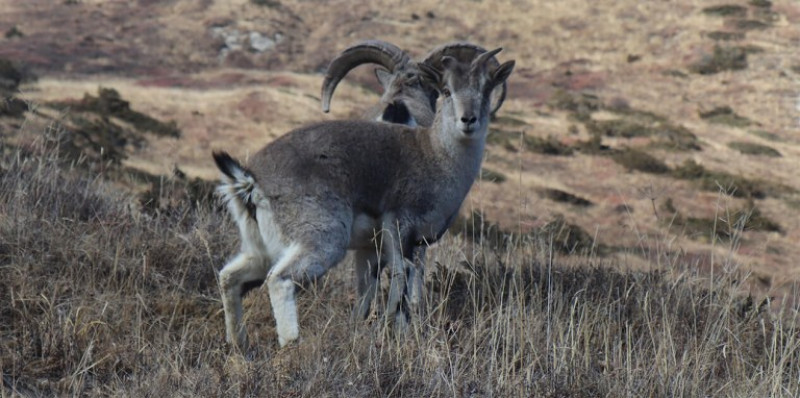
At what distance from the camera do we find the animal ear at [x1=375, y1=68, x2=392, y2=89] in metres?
11.5

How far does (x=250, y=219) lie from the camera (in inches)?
275

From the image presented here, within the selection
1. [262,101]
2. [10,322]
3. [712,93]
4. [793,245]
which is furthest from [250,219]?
[712,93]

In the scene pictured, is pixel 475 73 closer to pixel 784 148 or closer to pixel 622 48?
pixel 784 148

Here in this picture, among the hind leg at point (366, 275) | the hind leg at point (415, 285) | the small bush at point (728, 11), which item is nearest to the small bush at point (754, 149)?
the small bush at point (728, 11)

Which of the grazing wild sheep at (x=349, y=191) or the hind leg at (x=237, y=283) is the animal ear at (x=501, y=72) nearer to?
the grazing wild sheep at (x=349, y=191)

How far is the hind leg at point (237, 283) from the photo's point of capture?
6.70 metres

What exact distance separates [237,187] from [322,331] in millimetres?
1297

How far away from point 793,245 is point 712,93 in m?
31.3

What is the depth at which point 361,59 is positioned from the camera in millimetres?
11398

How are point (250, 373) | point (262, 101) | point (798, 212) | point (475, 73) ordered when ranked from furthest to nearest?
point (262, 101) → point (798, 212) → point (475, 73) → point (250, 373)

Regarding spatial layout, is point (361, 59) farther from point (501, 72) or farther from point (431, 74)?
point (501, 72)

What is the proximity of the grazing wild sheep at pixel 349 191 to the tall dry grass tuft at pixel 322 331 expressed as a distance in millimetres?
312

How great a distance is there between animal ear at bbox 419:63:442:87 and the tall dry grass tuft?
4.89 feet

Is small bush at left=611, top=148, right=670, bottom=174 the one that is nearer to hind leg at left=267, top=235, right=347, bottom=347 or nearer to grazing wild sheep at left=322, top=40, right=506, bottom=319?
grazing wild sheep at left=322, top=40, right=506, bottom=319
